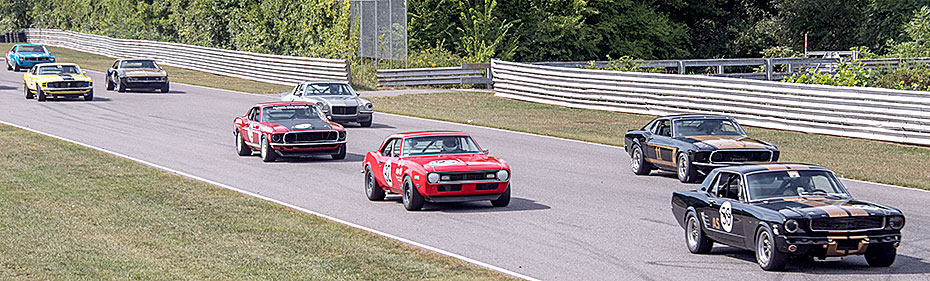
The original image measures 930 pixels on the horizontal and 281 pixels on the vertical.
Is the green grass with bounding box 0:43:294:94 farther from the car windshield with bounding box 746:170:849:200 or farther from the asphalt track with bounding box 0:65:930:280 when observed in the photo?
the car windshield with bounding box 746:170:849:200

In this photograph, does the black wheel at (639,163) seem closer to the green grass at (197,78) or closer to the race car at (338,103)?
the race car at (338,103)

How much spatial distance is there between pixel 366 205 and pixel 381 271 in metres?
5.39

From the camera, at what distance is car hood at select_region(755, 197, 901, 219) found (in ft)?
34.6

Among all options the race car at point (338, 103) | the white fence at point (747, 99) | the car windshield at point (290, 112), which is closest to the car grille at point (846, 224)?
the white fence at point (747, 99)

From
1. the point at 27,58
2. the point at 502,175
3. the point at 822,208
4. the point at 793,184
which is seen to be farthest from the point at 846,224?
the point at 27,58

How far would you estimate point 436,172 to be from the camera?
602 inches

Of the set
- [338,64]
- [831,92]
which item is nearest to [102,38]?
[338,64]

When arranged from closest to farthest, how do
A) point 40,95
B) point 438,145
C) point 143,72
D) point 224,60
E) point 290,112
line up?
point 438,145 < point 290,112 < point 40,95 < point 143,72 < point 224,60

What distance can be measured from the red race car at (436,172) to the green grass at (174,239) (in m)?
1.57

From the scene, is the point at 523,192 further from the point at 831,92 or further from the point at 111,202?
the point at 831,92

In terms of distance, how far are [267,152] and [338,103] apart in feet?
25.4

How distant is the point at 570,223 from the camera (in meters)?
14.5

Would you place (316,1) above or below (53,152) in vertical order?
above

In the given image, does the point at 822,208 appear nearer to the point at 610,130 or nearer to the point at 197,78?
the point at 610,130
